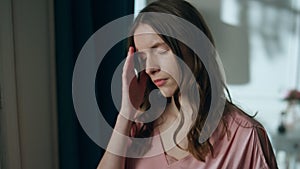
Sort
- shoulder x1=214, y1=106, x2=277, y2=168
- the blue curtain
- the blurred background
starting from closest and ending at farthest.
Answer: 1. shoulder x1=214, y1=106, x2=277, y2=168
2. the blurred background
3. the blue curtain

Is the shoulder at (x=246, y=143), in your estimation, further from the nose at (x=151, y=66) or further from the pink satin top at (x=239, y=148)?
the nose at (x=151, y=66)

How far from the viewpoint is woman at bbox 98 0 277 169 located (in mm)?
806

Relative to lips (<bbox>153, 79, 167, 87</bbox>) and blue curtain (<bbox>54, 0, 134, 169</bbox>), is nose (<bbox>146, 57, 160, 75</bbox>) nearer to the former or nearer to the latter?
lips (<bbox>153, 79, 167, 87</bbox>)

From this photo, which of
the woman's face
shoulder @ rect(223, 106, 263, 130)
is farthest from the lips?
shoulder @ rect(223, 106, 263, 130)

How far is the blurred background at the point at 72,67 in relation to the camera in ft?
3.00

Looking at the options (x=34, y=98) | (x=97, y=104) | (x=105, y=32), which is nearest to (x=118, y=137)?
(x=97, y=104)

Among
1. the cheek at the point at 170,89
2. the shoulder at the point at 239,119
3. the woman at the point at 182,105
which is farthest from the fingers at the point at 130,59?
the shoulder at the point at 239,119

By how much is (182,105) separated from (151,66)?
0.13m

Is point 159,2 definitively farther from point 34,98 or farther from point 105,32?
point 34,98

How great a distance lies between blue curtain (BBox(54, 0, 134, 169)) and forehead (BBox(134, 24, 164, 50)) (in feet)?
0.44

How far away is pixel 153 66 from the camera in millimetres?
842

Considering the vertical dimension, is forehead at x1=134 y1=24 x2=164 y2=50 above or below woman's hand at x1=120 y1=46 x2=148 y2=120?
above

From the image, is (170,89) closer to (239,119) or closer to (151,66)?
(151,66)

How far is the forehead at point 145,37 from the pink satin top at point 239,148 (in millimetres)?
260
